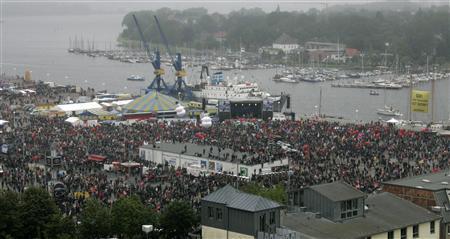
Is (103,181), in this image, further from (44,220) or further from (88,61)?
(88,61)

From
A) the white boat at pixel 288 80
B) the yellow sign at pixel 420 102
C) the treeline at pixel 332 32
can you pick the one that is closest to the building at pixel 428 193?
the yellow sign at pixel 420 102

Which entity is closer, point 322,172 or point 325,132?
point 322,172

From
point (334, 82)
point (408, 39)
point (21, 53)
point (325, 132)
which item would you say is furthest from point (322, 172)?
point (21, 53)

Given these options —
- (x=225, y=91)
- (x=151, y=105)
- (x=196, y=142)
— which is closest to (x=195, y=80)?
(x=225, y=91)

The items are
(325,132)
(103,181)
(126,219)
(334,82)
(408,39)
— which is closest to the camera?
(126,219)

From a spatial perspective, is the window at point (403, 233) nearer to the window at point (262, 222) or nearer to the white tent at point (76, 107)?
the window at point (262, 222)
